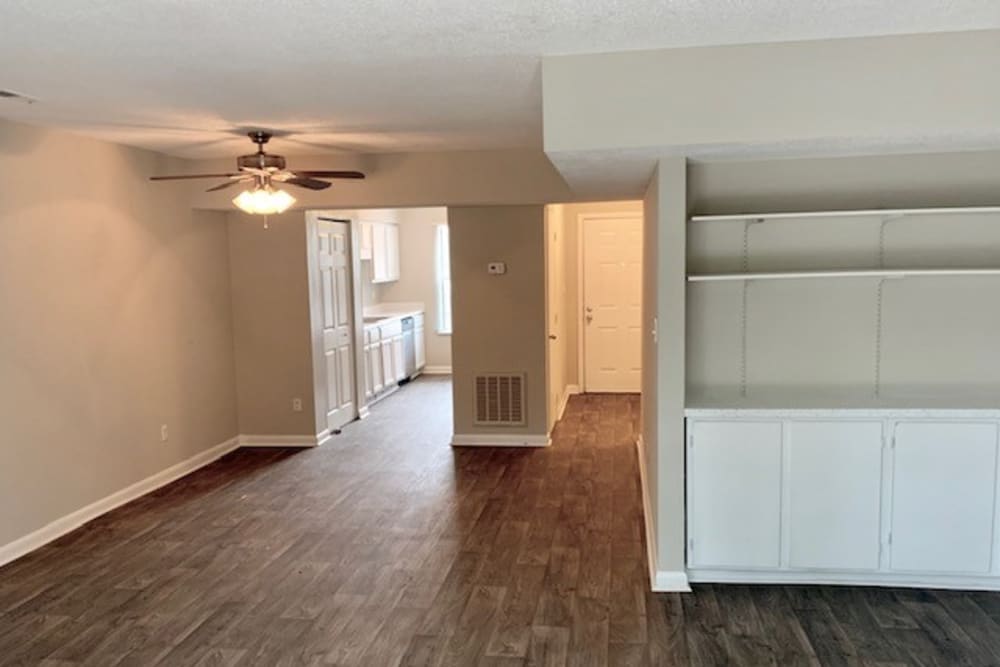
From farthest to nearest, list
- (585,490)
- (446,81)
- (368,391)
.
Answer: (368,391), (585,490), (446,81)

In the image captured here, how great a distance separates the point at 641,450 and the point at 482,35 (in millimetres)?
3788

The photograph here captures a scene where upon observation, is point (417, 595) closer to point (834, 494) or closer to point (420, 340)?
point (834, 494)

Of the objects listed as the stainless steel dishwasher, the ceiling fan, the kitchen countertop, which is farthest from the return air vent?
the stainless steel dishwasher

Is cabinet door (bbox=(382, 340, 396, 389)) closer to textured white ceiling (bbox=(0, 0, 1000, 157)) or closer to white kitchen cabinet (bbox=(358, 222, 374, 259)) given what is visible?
white kitchen cabinet (bbox=(358, 222, 374, 259))

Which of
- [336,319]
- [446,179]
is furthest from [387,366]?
[446,179]

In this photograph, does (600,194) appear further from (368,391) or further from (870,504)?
(368,391)

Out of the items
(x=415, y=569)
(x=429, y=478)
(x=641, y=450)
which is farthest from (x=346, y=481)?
(x=641, y=450)

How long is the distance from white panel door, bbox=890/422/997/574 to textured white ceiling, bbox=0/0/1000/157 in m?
1.77

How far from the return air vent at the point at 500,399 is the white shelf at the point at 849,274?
277 cm

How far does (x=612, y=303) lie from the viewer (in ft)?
27.1

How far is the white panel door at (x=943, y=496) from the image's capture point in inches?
128

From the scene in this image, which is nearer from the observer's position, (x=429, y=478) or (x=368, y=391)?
(x=429, y=478)

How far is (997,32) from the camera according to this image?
2613 millimetres

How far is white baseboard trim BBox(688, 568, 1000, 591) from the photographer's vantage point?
3348 millimetres
